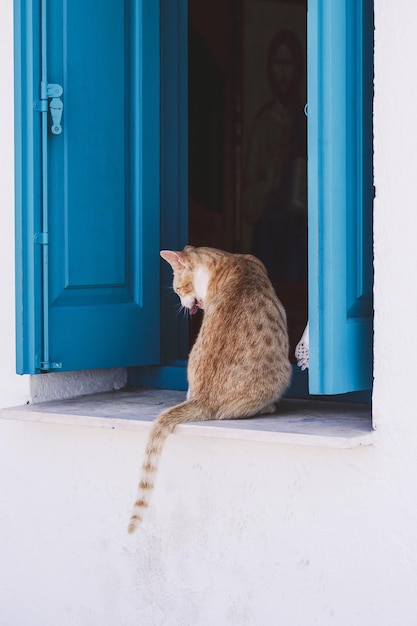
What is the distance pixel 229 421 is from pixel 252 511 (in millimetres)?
292

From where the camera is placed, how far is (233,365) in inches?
125

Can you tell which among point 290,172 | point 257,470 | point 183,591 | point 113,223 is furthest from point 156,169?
point 290,172

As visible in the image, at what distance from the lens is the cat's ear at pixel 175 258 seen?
11.6ft

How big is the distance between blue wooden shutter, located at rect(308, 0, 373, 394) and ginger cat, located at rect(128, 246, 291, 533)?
1.15 feet

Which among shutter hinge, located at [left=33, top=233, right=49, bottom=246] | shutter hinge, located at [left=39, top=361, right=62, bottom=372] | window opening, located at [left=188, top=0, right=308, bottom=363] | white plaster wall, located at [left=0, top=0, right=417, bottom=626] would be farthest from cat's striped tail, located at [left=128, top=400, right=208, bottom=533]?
window opening, located at [left=188, top=0, right=308, bottom=363]

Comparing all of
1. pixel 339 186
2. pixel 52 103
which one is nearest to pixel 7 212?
pixel 52 103

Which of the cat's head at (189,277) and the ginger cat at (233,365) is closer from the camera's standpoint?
the ginger cat at (233,365)

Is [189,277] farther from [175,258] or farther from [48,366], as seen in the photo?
[48,366]

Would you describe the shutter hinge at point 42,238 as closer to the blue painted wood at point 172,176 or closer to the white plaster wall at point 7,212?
the white plaster wall at point 7,212

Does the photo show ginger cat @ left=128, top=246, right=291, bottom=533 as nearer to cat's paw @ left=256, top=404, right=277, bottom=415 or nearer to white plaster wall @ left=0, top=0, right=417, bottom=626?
cat's paw @ left=256, top=404, right=277, bottom=415

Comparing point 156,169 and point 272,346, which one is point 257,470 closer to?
point 272,346

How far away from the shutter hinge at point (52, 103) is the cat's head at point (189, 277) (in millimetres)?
559

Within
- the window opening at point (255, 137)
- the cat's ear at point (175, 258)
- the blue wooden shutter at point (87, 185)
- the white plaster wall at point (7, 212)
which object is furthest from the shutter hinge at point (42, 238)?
the window opening at point (255, 137)

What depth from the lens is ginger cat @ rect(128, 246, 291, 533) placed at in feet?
10.2
